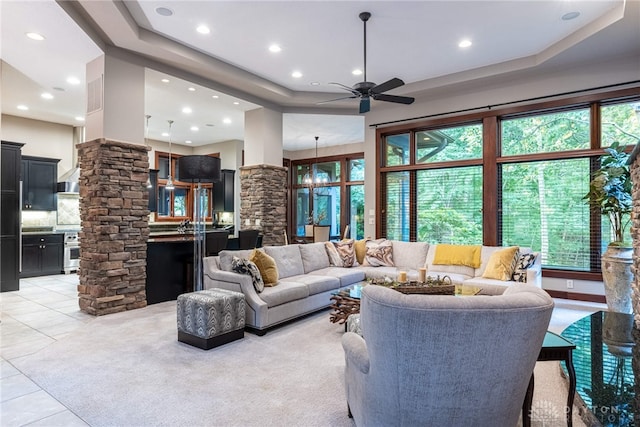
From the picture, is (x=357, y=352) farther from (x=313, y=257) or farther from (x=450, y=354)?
(x=313, y=257)

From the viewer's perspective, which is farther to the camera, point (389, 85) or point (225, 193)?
point (225, 193)

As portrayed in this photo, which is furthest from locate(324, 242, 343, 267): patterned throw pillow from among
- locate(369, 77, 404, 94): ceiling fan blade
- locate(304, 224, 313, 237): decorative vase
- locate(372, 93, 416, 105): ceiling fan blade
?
locate(304, 224, 313, 237): decorative vase

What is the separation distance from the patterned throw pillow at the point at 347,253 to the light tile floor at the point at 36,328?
2781 mm

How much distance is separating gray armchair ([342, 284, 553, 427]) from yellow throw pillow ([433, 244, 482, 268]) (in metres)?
3.71

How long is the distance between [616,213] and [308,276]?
13.5ft

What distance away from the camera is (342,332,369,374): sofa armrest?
1706mm

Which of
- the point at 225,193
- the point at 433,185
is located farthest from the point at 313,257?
the point at 225,193

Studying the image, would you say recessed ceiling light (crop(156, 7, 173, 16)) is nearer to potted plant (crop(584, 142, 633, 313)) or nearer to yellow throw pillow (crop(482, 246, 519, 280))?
yellow throw pillow (crop(482, 246, 519, 280))

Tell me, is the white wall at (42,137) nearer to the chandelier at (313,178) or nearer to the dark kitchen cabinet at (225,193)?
the dark kitchen cabinet at (225,193)

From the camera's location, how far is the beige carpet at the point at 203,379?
2285 mm

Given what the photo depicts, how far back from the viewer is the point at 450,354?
1462 millimetres

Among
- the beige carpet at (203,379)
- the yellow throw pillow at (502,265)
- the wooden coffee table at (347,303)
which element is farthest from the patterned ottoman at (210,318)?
the yellow throw pillow at (502,265)

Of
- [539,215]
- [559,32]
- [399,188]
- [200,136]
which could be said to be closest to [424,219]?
[399,188]

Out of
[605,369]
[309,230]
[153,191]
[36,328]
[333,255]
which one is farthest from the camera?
[309,230]
